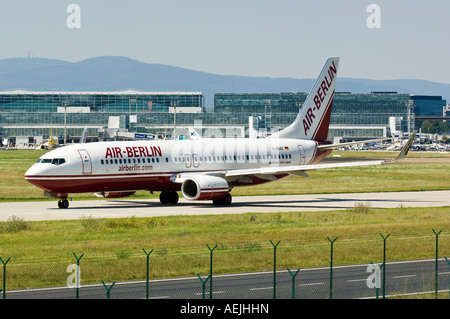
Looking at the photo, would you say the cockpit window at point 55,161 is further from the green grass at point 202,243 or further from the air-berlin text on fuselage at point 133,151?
the green grass at point 202,243

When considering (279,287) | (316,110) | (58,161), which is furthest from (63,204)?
(279,287)

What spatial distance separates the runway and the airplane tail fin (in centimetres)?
589

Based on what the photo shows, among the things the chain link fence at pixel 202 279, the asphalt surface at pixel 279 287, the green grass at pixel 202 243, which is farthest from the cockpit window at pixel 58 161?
the asphalt surface at pixel 279 287

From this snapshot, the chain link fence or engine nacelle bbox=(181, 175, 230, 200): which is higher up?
engine nacelle bbox=(181, 175, 230, 200)

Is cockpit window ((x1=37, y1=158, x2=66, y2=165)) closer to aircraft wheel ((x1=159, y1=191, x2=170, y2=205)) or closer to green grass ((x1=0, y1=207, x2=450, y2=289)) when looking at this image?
green grass ((x1=0, y1=207, x2=450, y2=289))

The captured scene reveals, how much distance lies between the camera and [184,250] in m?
40.2

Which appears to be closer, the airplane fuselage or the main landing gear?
the airplane fuselage

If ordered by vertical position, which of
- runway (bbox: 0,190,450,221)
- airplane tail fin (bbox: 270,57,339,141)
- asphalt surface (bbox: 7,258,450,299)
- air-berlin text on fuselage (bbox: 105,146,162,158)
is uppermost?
airplane tail fin (bbox: 270,57,339,141)

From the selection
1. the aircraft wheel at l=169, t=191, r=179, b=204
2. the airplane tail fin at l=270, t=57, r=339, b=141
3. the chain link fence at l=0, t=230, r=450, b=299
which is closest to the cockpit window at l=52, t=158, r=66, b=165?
the aircraft wheel at l=169, t=191, r=179, b=204

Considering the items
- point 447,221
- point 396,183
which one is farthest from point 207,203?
point 396,183

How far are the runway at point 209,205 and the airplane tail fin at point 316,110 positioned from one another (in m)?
5.89

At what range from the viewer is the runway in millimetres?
57531

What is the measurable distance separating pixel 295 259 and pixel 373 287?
7.33m
